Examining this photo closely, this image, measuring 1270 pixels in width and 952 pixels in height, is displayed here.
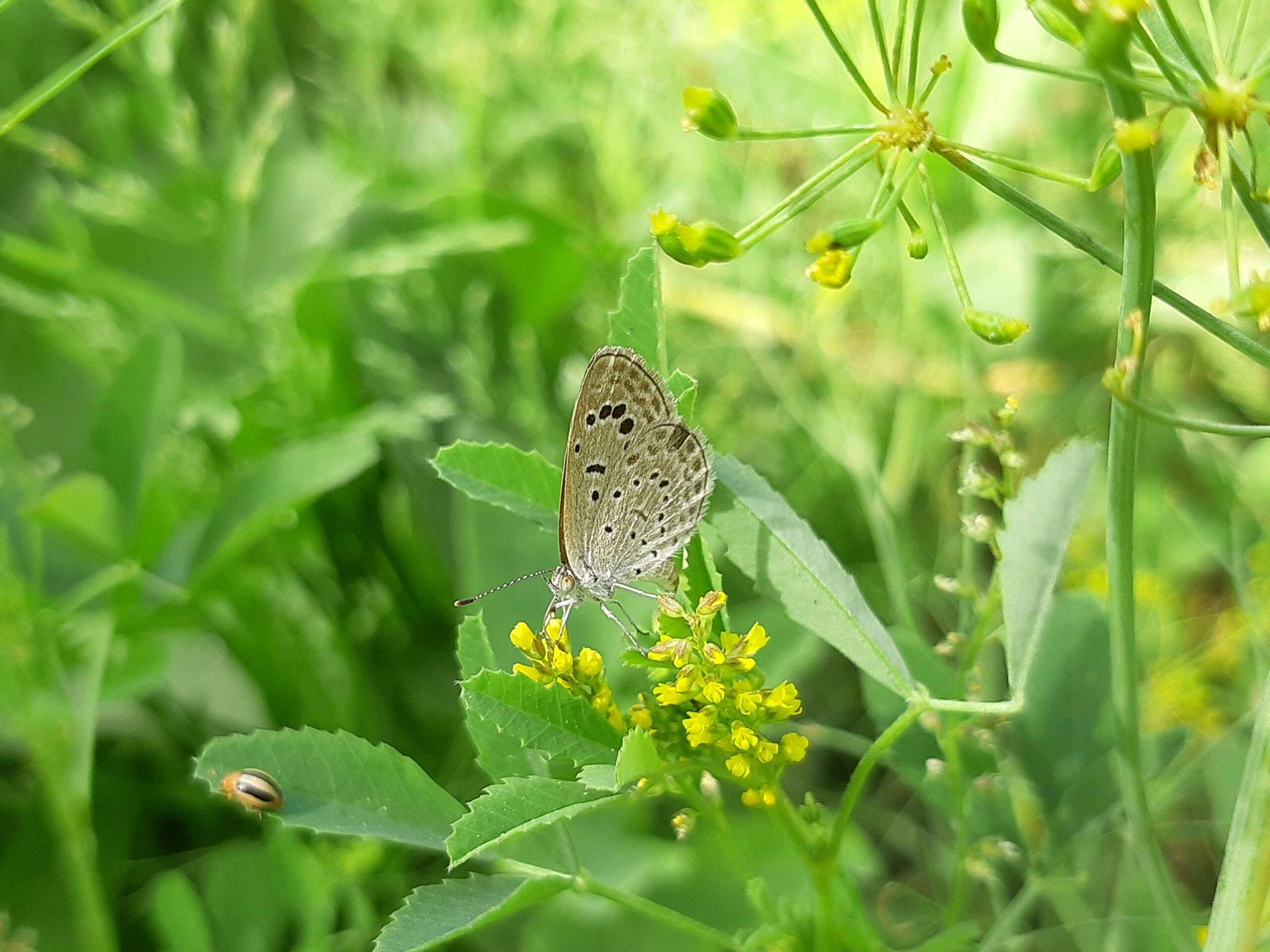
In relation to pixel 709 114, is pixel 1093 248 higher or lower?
lower

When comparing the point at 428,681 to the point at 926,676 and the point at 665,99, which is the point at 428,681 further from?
the point at 665,99

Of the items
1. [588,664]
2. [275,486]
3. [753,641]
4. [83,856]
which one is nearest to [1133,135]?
[753,641]

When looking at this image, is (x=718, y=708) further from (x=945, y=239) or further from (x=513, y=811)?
(x=945, y=239)

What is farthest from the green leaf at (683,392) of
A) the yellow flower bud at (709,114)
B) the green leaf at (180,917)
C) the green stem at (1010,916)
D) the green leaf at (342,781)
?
the green leaf at (180,917)

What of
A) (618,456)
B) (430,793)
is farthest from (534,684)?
(618,456)

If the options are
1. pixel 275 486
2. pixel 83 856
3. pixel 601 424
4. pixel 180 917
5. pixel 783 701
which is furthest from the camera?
pixel 275 486

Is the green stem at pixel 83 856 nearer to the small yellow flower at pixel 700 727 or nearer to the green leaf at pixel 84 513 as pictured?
the green leaf at pixel 84 513

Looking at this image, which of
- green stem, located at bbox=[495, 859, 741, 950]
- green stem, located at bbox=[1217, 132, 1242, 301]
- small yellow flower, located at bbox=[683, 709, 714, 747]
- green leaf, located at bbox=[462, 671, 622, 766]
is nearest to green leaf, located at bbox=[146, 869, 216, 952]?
green stem, located at bbox=[495, 859, 741, 950]
